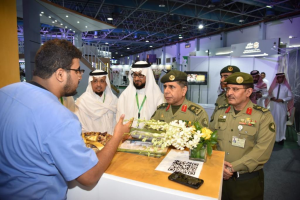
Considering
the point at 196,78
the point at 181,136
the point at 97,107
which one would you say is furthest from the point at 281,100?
the point at 181,136

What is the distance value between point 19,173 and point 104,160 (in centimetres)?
46

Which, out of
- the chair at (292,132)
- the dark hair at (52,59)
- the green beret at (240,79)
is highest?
the dark hair at (52,59)

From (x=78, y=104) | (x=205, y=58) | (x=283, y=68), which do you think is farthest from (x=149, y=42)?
(x=78, y=104)

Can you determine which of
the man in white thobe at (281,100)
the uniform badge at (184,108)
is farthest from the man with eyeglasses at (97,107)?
the man in white thobe at (281,100)

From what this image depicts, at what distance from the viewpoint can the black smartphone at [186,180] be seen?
1.15m

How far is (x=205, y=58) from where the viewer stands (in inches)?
403

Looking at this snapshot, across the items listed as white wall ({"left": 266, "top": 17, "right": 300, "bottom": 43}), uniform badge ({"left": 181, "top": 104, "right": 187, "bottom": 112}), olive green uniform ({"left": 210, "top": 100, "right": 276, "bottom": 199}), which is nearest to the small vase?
olive green uniform ({"left": 210, "top": 100, "right": 276, "bottom": 199})

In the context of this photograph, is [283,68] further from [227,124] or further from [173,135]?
[173,135]

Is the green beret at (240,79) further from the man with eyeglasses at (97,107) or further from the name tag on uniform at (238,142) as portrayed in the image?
the man with eyeglasses at (97,107)

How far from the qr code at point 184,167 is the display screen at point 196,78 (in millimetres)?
8811

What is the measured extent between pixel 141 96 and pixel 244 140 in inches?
73.6

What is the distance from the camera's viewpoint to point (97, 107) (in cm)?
386

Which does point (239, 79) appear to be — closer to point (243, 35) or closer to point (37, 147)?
point (37, 147)

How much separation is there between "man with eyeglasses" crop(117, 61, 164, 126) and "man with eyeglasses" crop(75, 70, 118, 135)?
483mm
